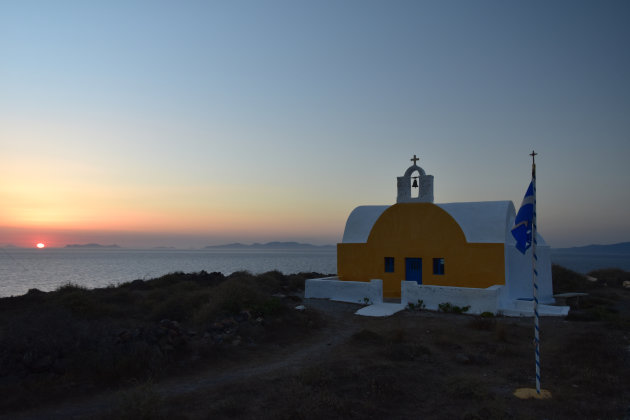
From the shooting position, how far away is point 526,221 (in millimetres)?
7805

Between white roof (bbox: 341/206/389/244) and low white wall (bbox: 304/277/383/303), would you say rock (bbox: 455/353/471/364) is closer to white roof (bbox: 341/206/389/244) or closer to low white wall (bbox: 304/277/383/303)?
low white wall (bbox: 304/277/383/303)

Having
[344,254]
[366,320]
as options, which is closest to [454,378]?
[366,320]

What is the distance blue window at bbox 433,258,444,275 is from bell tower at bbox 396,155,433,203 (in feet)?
8.40

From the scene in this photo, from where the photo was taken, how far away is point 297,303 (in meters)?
17.4

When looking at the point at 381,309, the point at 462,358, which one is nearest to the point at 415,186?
the point at 381,309

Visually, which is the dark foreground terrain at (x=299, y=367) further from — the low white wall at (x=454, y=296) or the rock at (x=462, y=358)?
the low white wall at (x=454, y=296)

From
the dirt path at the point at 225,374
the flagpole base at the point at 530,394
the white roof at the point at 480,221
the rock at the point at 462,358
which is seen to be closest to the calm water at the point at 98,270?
the white roof at the point at 480,221

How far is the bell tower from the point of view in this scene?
18359mm

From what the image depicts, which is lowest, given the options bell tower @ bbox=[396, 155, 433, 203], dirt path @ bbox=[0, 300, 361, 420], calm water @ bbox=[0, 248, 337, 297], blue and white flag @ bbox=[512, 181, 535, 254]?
calm water @ bbox=[0, 248, 337, 297]

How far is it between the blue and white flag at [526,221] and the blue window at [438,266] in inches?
388

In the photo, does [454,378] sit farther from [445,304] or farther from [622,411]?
[445,304]

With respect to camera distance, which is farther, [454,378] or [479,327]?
[479,327]

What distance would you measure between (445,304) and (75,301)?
13125mm

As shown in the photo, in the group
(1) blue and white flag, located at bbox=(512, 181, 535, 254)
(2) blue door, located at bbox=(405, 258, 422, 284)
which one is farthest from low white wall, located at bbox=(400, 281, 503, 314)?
(1) blue and white flag, located at bbox=(512, 181, 535, 254)
